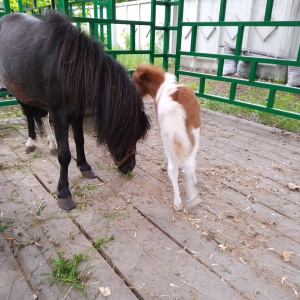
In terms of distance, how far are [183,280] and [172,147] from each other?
82cm

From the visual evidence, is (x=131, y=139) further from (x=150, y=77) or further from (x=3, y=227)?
(x=3, y=227)

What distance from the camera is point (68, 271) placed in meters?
1.45

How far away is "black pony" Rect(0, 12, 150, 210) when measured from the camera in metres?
1.82

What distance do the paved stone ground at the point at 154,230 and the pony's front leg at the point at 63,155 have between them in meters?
0.08

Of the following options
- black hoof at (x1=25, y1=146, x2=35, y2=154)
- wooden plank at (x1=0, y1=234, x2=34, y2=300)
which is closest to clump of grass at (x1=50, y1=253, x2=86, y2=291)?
wooden plank at (x1=0, y1=234, x2=34, y2=300)

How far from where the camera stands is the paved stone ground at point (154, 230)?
1403 millimetres

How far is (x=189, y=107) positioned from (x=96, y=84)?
0.65 meters

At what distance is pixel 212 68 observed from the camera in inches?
320

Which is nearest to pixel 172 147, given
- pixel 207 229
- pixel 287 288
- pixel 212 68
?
pixel 207 229

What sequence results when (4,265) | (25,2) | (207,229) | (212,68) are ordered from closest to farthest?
(4,265)
(207,229)
(25,2)
(212,68)

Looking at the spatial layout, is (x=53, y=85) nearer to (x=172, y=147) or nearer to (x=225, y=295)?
(x=172, y=147)

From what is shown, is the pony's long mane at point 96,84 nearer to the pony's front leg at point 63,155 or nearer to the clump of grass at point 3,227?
the pony's front leg at point 63,155

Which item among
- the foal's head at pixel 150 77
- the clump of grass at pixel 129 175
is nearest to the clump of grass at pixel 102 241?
the clump of grass at pixel 129 175

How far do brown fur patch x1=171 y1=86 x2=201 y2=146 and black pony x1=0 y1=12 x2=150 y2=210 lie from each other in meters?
0.29
